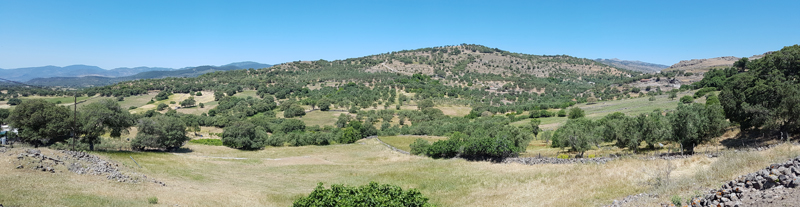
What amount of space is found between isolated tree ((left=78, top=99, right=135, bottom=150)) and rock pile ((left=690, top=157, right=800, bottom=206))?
177 feet

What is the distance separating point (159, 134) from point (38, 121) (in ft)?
37.7

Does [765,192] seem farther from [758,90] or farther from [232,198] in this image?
[758,90]

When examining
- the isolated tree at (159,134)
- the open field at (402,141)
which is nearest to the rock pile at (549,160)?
the open field at (402,141)

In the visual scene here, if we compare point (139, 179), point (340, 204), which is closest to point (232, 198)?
point (139, 179)

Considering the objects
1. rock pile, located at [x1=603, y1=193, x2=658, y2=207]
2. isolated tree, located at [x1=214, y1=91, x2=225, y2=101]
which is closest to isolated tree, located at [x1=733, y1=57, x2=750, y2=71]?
rock pile, located at [x1=603, y1=193, x2=658, y2=207]

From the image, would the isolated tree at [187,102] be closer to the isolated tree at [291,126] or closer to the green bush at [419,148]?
the isolated tree at [291,126]

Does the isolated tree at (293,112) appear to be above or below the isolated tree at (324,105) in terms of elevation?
below

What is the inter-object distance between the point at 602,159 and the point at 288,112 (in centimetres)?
10420

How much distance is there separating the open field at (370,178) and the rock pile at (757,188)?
2904mm

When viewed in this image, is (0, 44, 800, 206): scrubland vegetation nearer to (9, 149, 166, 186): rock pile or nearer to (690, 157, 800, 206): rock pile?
(9, 149, 166, 186): rock pile

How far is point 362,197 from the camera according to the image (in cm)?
1337

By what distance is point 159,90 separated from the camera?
530 feet

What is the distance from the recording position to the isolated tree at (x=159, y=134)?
4684cm

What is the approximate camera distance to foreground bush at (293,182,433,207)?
1311 centimetres
